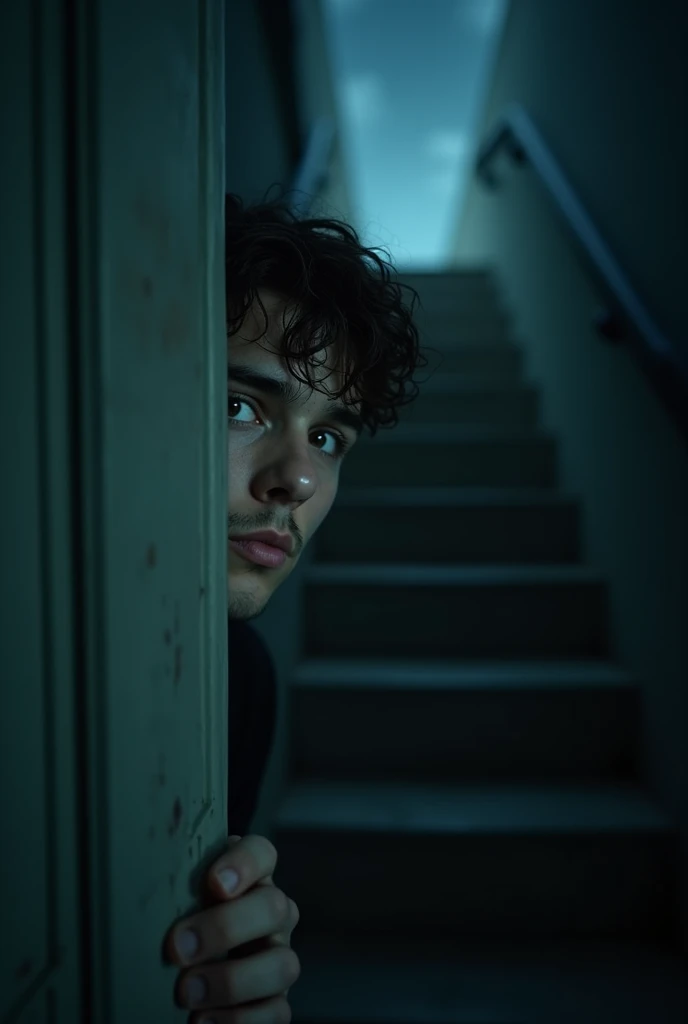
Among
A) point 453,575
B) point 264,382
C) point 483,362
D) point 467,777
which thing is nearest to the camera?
point 264,382

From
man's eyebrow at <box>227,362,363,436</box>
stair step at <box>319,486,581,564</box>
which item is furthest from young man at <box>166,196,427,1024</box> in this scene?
stair step at <box>319,486,581,564</box>

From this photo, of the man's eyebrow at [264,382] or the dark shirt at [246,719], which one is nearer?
the man's eyebrow at [264,382]

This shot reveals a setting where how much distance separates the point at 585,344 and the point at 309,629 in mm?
1336

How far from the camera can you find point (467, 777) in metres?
1.66

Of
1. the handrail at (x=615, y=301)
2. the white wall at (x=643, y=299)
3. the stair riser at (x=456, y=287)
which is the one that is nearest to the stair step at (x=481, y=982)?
the white wall at (x=643, y=299)

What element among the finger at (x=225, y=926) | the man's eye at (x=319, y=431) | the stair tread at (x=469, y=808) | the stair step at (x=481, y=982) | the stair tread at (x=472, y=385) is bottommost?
the stair step at (x=481, y=982)

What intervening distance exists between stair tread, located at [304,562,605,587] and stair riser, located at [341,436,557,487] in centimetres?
44

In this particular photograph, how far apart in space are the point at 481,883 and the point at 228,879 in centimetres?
117

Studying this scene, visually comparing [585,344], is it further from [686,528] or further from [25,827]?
[25,827]

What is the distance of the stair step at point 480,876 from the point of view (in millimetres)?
1395

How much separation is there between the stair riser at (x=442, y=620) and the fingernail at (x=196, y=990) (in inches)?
59.1

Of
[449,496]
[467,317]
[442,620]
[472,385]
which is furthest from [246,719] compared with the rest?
[467,317]

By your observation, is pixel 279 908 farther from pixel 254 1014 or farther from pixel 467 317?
pixel 467 317

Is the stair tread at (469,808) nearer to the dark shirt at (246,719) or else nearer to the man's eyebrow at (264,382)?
the dark shirt at (246,719)
